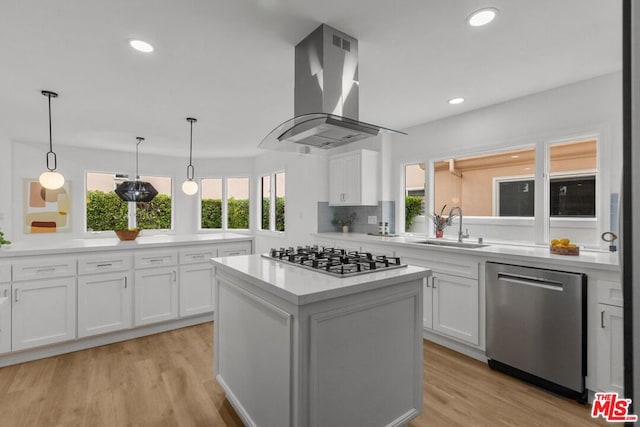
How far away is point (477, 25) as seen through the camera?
187 centimetres

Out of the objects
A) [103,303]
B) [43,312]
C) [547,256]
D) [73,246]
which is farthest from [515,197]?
[43,312]

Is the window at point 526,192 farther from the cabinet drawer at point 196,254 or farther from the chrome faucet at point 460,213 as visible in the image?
the cabinet drawer at point 196,254

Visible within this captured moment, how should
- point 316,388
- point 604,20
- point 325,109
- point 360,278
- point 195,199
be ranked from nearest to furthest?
point 316,388
point 360,278
point 604,20
point 325,109
point 195,199

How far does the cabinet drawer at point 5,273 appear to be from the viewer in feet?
8.57

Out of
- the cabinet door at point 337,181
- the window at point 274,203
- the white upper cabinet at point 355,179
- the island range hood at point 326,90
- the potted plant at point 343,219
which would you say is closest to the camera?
the island range hood at point 326,90

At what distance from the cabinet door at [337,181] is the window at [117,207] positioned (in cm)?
385

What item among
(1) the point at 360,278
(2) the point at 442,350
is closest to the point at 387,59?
(1) the point at 360,278

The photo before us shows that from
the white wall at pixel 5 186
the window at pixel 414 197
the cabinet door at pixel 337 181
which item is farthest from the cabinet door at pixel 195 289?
the white wall at pixel 5 186

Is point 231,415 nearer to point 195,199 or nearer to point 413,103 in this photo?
point 413,103

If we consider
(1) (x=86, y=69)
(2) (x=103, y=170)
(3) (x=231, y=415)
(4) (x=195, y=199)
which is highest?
(1) (x=86, y=69)

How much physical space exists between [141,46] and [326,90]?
1353 millimetres

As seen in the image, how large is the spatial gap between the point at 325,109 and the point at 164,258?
2644 millimetres

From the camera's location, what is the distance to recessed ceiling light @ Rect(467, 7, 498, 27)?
1.73 m

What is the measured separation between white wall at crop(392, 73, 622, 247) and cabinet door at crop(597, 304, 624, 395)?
870mm
